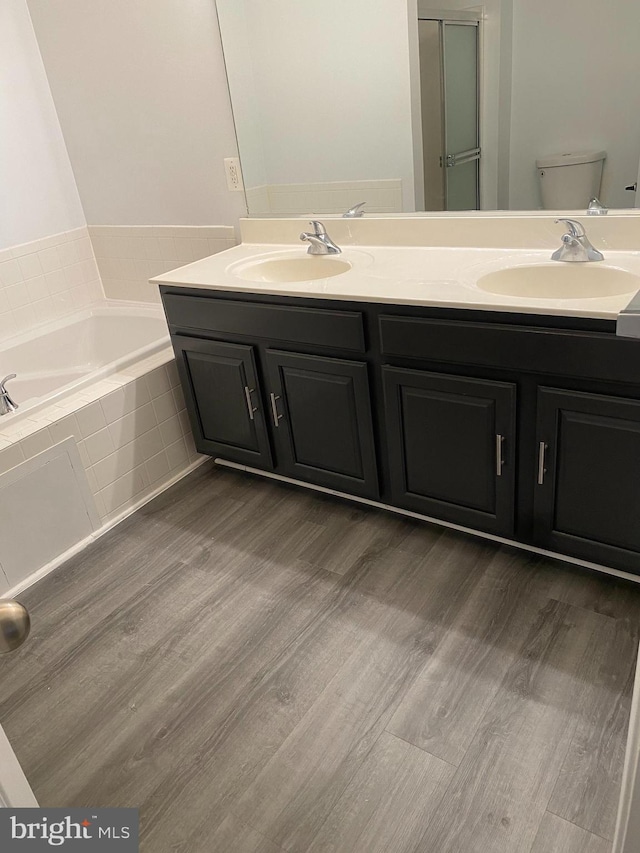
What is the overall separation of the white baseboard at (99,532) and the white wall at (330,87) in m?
1.20

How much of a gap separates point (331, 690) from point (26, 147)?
2.56 meters

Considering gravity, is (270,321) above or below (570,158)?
below

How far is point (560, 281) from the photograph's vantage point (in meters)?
1.79

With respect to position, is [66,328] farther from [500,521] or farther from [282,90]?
[500,521]

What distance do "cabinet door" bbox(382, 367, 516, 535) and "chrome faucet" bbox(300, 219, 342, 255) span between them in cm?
62

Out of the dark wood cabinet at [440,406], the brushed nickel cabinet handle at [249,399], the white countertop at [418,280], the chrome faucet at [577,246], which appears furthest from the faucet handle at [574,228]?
the brushed nickel cabinet handle at [249,399]

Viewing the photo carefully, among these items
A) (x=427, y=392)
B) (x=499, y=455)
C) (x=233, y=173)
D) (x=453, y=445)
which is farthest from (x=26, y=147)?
(x=499, y=455)

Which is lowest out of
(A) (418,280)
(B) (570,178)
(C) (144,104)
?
(A) (418,280)

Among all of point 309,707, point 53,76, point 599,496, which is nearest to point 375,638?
point 309,707

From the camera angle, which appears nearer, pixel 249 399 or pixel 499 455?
pixel 499 455

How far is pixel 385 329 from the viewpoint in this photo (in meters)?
1.77

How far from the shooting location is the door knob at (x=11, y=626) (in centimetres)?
57

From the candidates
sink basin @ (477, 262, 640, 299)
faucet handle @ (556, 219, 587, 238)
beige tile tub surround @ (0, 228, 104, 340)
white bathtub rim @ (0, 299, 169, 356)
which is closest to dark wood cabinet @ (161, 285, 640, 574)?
sink basin @ (477, 262, 640, 299)

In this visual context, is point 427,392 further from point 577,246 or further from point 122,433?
point 122,433
